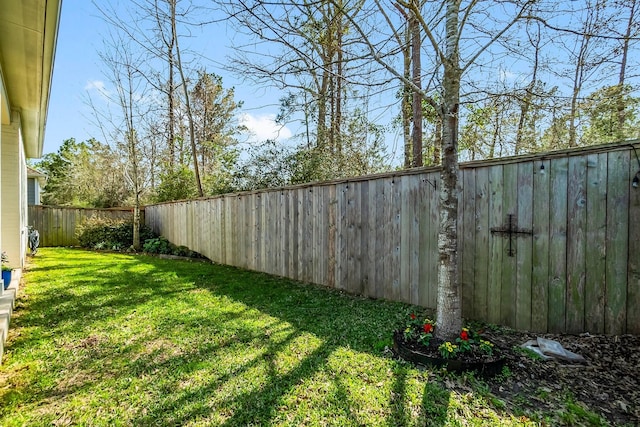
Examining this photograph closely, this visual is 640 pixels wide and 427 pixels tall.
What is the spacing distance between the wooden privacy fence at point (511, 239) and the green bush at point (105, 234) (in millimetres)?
7570

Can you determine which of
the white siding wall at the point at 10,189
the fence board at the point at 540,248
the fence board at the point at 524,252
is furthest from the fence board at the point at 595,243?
the white siding wall at the point at 10,189

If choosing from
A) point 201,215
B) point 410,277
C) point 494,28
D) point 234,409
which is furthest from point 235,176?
point 234,409

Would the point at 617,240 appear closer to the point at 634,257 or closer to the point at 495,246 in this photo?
the point at 634,257

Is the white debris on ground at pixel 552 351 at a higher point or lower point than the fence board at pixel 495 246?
lower

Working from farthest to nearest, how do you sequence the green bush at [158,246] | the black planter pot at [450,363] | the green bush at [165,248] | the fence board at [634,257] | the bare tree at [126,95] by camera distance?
the bare tree at [126,95] → the green bush at [158,246] → the green bush at [165,248] → the fence board at [634,257] → the black planter pot at [450,363]

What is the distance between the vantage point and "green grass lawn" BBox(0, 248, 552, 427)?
179 centimetres

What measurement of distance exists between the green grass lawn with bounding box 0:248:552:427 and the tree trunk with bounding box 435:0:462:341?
0.49 metres

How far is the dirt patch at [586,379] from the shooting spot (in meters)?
1.86

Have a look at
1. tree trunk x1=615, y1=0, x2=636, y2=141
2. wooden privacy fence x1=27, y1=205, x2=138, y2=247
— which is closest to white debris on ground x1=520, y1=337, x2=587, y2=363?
tree trunk x1=615, y1=0, x2=636, y2=141

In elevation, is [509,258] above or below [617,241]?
below

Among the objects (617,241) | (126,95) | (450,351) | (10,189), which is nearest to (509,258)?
(617,241)

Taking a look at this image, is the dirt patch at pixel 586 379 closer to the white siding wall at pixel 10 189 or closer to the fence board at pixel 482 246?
the fence board at pixel 482 246

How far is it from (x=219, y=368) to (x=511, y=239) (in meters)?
2.72

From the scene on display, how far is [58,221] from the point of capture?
10.5 meters
